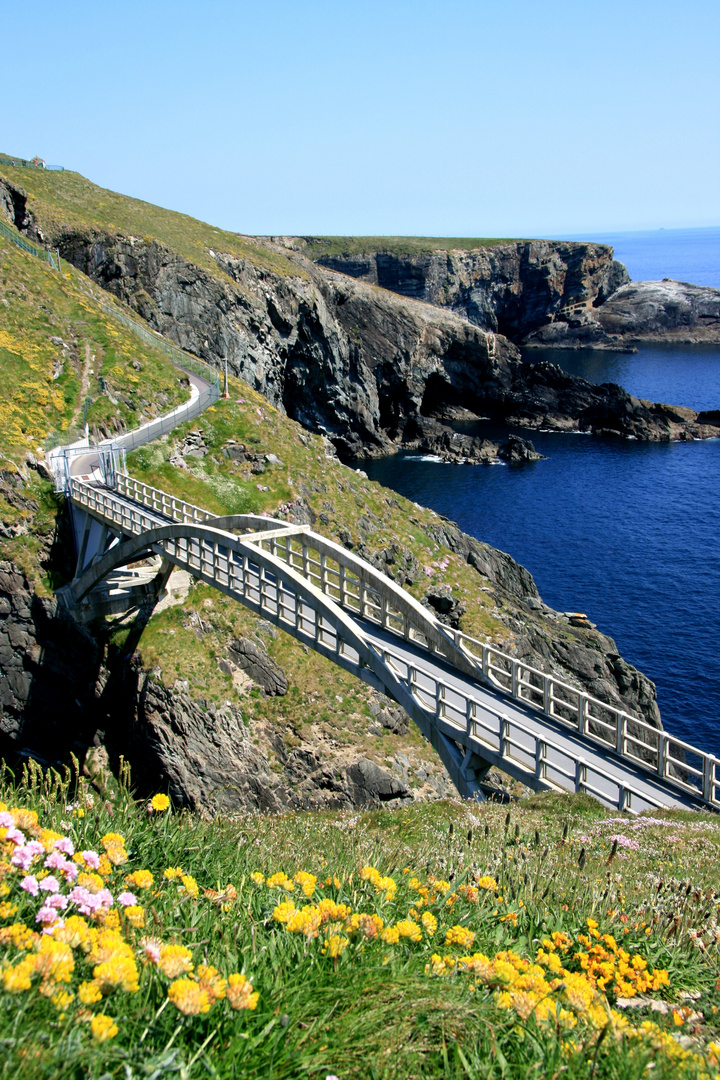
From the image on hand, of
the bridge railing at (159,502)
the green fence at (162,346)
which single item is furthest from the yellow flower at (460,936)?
the green fence at (162,346)

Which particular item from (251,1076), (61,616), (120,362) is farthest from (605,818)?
(120,362)

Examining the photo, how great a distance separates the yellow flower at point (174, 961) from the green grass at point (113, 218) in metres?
86.0

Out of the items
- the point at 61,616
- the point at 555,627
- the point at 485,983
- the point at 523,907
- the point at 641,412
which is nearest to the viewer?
the point at 485,983

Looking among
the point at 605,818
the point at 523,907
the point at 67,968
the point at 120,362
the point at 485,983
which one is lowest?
the point at 605,818

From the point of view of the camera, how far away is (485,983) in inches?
237

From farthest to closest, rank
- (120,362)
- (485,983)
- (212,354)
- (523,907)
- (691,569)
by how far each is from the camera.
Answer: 1. (212,354)
2. (691,569)
3. (120,362)
4. (523,907)
5. (485,983)

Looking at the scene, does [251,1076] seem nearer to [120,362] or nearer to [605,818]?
[605,818]

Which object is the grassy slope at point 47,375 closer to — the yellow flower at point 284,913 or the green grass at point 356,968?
the green grass at point 356,968

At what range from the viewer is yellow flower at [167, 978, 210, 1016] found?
4496 mm

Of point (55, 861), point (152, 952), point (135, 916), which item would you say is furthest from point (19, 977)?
point (55, 861)

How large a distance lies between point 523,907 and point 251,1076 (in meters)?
4.06

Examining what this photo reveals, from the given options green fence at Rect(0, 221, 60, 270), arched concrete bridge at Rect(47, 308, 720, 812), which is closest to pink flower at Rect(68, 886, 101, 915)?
arched concrete bridge at Rect(47, 308, 720, 812)

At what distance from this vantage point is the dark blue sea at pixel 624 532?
54781 millimetres

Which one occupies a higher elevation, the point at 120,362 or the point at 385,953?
the point at 120,362
